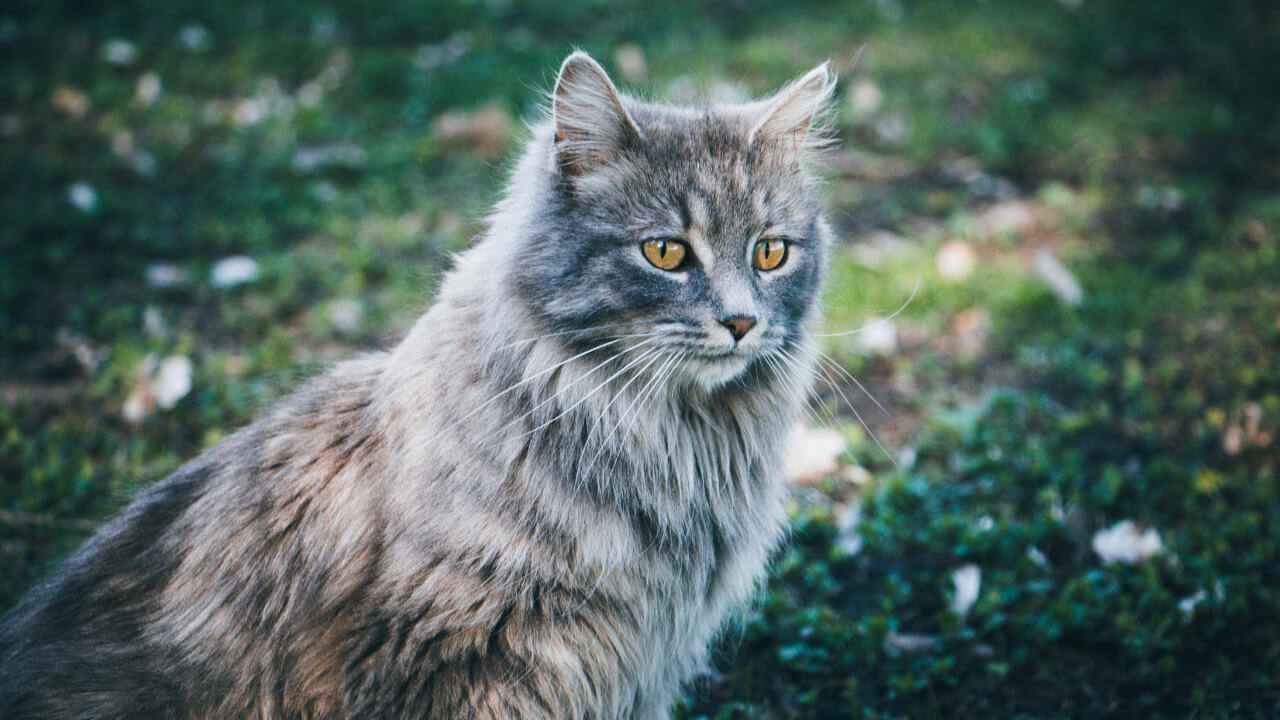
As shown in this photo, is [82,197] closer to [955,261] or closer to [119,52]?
[119,52]

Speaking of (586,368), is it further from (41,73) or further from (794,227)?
(41,73)

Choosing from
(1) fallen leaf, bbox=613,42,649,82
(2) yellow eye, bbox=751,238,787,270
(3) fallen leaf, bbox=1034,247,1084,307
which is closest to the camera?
(2) yellow eye, bbox=751,238,787,270

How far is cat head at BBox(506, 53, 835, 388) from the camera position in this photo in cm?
205

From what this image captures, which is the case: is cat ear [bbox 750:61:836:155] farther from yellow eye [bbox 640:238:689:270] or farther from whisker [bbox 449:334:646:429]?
whisker [bbox 449:334:646:429]

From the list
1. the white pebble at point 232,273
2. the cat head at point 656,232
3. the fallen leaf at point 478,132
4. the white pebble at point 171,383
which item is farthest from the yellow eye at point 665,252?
the fallen leaf at point 478,132

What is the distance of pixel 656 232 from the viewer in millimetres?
2092

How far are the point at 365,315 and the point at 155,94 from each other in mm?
3131

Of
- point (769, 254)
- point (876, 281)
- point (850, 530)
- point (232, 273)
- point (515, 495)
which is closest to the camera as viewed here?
point (515, 495)

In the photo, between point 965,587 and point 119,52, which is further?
point 119,52

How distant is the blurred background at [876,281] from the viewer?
9.34 feet

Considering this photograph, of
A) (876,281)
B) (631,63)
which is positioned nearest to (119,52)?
(631,63)

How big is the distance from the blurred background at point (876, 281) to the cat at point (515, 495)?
1.52 ft

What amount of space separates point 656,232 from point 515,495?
2.27 ft

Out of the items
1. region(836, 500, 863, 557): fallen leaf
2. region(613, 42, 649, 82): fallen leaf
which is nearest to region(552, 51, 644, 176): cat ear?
region(836, 500, 863, 557): fallen leaf
